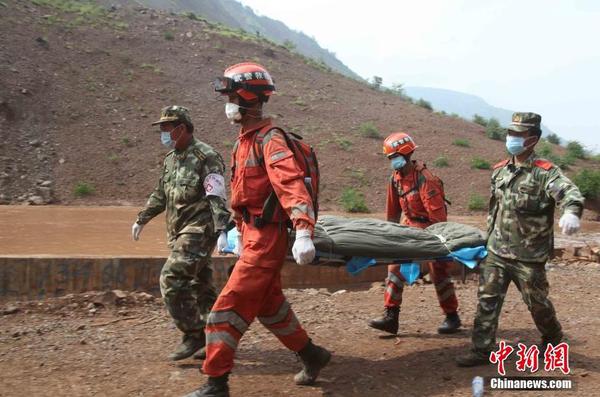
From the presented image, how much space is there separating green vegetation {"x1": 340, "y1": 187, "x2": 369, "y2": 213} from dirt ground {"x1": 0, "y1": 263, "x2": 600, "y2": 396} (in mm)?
11321

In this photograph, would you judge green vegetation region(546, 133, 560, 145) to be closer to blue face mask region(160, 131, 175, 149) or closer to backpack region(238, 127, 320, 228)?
blue face mask region(160, 131, 175, 149)

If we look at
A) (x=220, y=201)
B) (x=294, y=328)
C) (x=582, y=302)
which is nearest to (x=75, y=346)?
(x=220, y=201)

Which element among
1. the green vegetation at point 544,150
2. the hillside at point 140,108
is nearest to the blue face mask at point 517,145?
the hillside at point 140,108

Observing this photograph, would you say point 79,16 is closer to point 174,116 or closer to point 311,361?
point 174,116

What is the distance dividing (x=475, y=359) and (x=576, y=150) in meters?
24.9

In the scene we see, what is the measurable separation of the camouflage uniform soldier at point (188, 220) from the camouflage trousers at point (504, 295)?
209cm

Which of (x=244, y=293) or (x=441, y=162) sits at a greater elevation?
(x=441, y=162)

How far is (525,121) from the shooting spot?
462 centimetres

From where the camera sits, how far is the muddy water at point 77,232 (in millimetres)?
9281

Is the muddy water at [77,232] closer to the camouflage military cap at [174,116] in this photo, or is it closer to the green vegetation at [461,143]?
the camouflage military cap at [174,116]

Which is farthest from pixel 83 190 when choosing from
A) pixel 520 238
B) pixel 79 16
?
pixel 79 16

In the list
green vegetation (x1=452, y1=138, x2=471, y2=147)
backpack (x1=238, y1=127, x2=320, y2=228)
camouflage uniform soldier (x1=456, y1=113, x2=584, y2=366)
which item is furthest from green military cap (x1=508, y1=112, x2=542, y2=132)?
green vegetation (x1=452, y1=138, x2=471, y2=147)

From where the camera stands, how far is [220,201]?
4.77 metres

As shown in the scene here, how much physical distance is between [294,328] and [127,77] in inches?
1020
